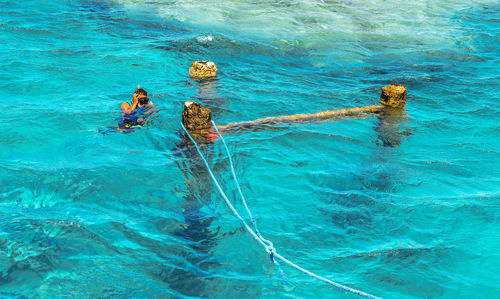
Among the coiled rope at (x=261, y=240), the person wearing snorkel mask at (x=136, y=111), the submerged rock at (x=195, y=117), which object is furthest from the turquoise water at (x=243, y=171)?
the submerged rock at (x=195, y=117)

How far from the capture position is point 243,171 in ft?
19.4

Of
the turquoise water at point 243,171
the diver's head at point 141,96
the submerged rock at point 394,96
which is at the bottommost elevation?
the turquoise water at point 243,171

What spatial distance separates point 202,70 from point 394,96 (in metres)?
3.63

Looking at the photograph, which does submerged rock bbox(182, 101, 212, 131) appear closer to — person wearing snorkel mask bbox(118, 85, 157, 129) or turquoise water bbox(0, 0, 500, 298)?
turquoise water bbox(0, 0, 500, 298)

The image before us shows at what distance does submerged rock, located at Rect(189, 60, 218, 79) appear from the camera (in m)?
8.78

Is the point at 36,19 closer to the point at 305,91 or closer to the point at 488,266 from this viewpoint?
the point at 305,91

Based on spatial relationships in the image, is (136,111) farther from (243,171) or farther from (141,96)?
(243,171)

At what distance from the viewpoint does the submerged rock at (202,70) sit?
878cm

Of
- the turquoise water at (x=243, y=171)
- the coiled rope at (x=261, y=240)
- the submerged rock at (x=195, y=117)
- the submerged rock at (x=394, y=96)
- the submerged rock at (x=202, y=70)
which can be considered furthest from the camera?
the submerged rock at (x=202, y=70)

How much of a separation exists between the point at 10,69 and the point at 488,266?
8638 mm

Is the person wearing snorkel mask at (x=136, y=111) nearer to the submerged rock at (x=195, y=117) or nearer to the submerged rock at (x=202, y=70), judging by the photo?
the submerged rock at (x=195, y=117)

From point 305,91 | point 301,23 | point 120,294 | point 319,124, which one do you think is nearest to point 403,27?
point 301,23

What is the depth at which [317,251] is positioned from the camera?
4.51 meters

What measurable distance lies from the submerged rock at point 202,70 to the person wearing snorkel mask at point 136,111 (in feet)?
6.36
